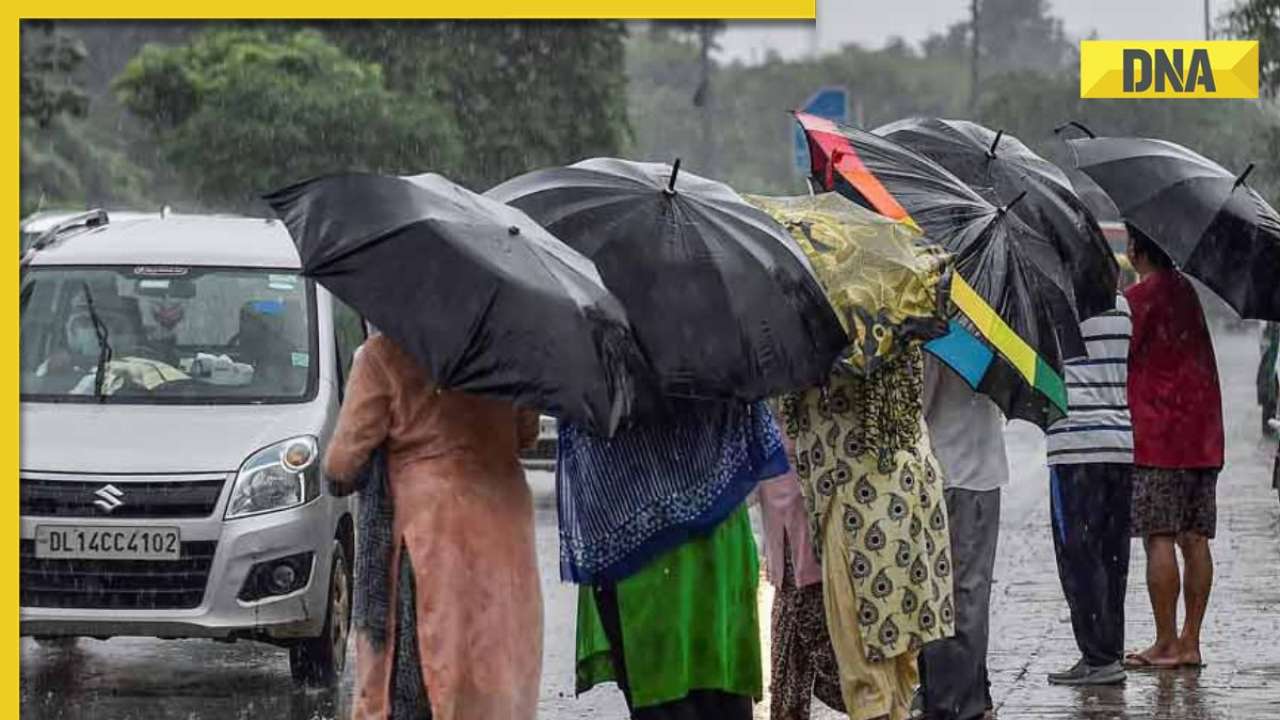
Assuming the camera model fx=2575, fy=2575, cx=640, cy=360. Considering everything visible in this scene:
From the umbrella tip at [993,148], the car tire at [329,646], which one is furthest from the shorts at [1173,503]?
the car tire at [329,646]

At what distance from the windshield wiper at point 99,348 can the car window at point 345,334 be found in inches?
36.9

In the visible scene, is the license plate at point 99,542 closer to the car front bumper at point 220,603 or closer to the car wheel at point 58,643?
the car front bumper at point 220,603

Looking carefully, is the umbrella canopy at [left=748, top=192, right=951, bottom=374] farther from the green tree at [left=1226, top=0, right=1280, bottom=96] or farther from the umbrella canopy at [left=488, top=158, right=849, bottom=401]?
the green tree at [left=1226, top=0, right=1280, bottom=96]

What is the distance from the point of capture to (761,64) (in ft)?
362

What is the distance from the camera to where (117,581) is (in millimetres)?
9586

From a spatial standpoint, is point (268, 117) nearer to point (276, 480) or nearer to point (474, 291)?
point (276, 480)

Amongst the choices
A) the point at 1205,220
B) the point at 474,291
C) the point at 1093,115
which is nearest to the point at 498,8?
the point at 1205,220

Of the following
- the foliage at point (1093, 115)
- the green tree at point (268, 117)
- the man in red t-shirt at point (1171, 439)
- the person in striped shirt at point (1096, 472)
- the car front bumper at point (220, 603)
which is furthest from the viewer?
the foliage at point (1093, 115)

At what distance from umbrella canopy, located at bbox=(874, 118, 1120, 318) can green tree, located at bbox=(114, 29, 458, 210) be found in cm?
3554

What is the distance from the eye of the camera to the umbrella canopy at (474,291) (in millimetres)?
6207

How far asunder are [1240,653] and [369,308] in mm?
5314

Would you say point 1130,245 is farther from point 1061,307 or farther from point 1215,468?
point 1061,307

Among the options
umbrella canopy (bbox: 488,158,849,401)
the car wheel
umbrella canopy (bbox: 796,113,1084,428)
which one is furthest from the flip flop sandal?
the car wheel

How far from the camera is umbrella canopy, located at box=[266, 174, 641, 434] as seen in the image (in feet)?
20.4
